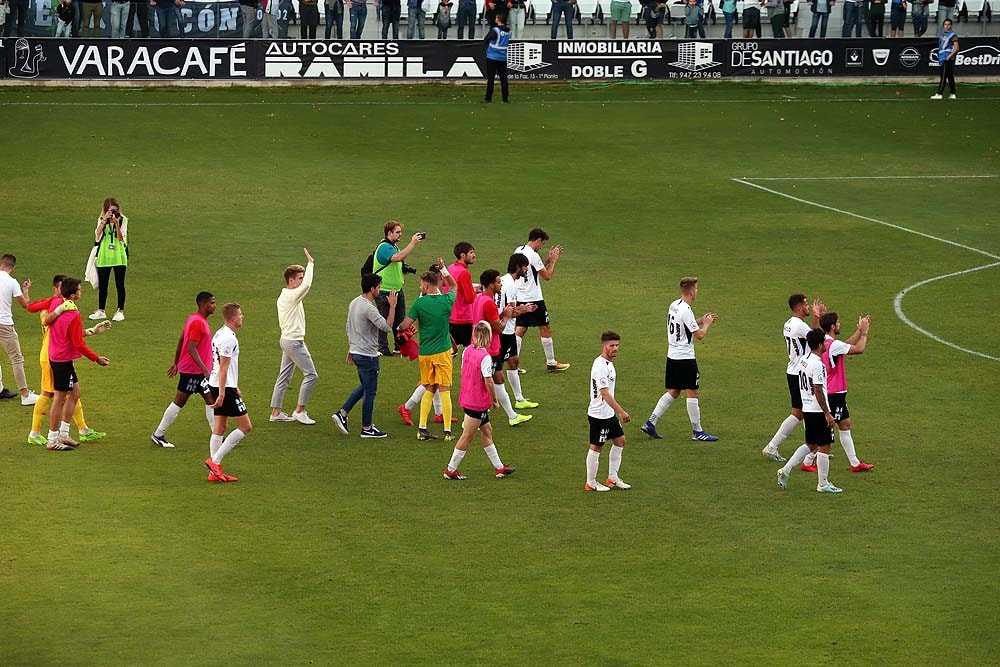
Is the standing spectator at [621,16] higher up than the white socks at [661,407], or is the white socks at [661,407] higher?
the standing spectator at [621,16]

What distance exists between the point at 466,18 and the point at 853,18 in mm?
14007

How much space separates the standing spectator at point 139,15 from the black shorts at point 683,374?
31182 millimetres

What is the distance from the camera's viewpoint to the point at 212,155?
3794 centimetres

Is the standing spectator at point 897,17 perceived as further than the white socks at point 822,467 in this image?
Yes

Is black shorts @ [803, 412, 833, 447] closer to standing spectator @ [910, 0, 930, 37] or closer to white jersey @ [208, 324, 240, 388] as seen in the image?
white jersey @ [208, 324, 240, 388]

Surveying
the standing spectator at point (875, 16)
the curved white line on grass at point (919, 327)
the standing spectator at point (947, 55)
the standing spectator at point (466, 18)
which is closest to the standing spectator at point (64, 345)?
the curved white line on grass at point (919, 327)

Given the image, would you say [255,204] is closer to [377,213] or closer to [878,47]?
[377,213]

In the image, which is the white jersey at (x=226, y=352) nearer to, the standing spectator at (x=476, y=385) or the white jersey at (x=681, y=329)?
the standing spectator at (x=476, y=385)

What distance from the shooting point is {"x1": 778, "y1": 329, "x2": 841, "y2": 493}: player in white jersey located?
15.8 m

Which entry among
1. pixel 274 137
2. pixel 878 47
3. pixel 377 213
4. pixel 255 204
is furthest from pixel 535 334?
pixel 878 47

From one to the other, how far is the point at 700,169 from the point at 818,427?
23.3 metres

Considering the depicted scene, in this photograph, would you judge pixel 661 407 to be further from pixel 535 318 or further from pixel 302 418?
pixel 302 418

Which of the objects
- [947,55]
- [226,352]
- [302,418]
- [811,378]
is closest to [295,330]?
[302,418]

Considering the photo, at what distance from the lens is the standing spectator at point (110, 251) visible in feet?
75.8
